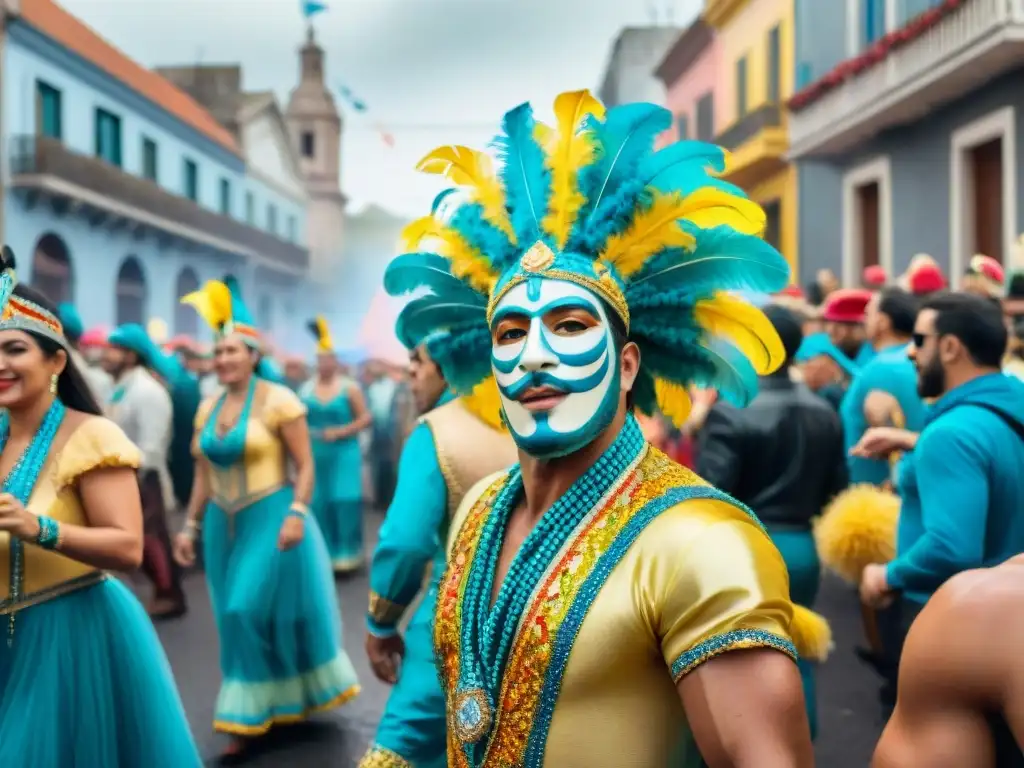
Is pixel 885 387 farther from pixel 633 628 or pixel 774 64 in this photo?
pixel 774 64

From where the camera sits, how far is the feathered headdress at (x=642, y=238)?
211cm

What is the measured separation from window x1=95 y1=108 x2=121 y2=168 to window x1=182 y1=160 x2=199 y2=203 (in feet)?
12.8

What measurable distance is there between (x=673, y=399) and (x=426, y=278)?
60cm

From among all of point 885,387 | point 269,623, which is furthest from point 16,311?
point 885,387

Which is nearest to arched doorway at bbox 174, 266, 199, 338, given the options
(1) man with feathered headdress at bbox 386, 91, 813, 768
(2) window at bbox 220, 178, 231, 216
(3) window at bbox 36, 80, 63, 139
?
(2) window at bbox 220, 178, 231, 216

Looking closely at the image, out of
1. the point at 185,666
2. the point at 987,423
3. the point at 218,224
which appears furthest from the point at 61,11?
the point at 987,423

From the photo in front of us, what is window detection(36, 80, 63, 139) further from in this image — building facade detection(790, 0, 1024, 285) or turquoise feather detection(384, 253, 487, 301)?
turquoise feather detection(384, 253, 487, 301)

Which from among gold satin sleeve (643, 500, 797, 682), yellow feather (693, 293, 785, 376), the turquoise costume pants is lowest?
the turquoise costume pants

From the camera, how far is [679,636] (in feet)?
5.65

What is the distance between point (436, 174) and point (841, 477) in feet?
9.54

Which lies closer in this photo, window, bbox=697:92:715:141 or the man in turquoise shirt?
the man in turquoise shirt

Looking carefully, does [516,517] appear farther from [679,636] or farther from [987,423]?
[987,423]

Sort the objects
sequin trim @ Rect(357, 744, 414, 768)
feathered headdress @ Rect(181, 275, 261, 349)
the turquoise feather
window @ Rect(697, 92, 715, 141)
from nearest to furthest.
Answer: the turquoise feather < sequin trim @ Rect(357, 744, 414, 768) < feathered headdress @ Rect(181, 275, 261, 349) < window @ Rect(697, 92, 715, 141)

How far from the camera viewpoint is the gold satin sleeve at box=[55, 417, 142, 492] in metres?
3.24
